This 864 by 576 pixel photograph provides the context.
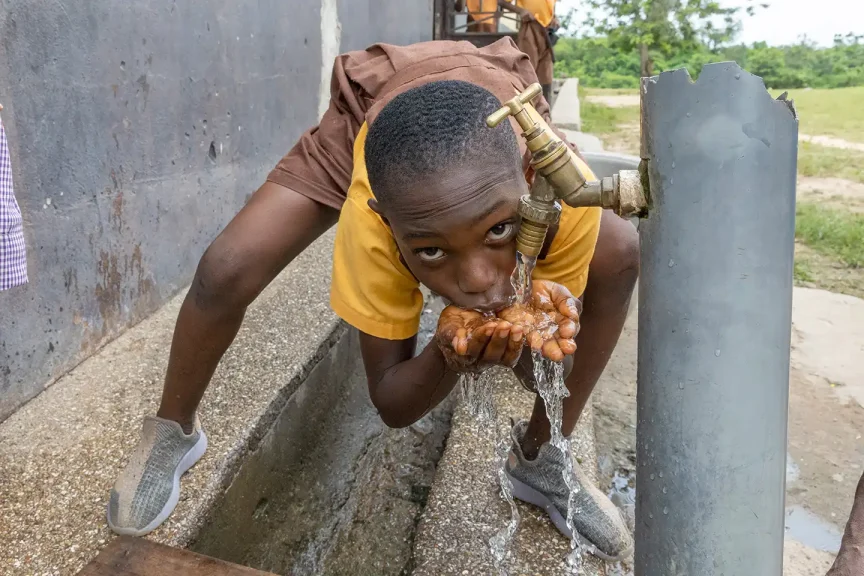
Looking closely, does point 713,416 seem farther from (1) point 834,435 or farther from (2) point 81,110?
(1) point 834,435

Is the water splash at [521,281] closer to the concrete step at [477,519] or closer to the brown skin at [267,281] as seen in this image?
the brown skin at [267,281]

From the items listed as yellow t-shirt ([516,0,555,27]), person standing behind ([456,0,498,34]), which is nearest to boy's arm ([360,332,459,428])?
yellow t-shirt ([516,0,555,27])

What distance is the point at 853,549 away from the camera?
0.79 m

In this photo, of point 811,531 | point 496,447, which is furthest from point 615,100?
point 496,447

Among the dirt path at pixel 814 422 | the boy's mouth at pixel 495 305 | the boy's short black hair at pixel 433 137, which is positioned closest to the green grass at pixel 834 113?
the dirt path at pixel 814 422

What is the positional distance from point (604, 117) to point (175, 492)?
10.4 metres

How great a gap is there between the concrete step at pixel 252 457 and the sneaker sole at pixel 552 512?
37cm

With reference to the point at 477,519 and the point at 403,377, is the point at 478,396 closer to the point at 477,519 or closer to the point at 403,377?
the point at 477,519

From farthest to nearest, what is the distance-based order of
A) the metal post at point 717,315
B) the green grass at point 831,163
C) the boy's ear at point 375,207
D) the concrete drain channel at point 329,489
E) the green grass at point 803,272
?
the green grass at point 831,163, the green grass at point 803,272, the concrete drain channel at point 329,489, the boy's ear at point 375,207, the metal post at point 717,315

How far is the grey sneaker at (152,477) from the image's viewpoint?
68.6 inches

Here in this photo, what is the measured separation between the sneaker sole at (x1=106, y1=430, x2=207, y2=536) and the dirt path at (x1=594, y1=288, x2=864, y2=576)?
4.56ft

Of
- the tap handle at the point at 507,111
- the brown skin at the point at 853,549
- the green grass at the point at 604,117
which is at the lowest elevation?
the green grass at the point at 604,117

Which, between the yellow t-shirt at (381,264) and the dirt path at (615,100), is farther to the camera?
the dirt path at (615,100)

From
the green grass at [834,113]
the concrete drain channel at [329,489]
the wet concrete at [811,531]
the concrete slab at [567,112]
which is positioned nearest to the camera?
the concrete drain channel at [329,489]
